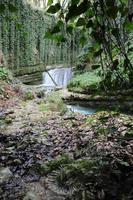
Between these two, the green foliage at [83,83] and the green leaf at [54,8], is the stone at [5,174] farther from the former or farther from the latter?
the green foliage at [83,83]

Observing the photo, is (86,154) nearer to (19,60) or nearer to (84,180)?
(84,180)

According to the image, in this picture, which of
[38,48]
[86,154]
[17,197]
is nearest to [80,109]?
[86,154]

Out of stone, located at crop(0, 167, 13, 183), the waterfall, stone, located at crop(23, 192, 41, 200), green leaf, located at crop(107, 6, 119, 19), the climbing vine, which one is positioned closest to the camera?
green leaf, located at crop(107, 6, 119, 19)

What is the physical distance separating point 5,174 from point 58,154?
83 cm

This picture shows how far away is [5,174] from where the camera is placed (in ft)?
12.7

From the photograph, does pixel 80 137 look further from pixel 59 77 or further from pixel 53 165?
pixel 59 77

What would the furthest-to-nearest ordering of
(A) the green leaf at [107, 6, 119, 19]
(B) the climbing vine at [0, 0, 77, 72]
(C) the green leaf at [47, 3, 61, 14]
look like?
(B) the climbing vine at [0, 0, 77, 72] → (A) the green leaf at [107, 6, 119, 19] → (C) the green leaf at [47, 3, 61, 14]

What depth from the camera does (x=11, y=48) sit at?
21.5 m

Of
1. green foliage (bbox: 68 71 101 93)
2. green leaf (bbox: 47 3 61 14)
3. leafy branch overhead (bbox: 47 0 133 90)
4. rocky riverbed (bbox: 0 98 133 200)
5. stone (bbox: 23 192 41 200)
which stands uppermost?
green leaf (bbox: 47 3 61 14)

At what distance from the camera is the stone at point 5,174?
376cm

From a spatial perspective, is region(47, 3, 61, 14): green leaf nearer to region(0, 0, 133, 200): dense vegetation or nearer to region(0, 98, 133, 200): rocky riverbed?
region(0, 0, 133, 200): dense vegetation

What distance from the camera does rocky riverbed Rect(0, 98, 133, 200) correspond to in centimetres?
343

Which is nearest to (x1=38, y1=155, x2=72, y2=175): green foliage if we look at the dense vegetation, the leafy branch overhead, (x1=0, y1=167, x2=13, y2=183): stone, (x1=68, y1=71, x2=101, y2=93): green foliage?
the dense vegetation

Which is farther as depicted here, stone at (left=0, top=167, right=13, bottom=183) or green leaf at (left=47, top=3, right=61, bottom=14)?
stone at (left=0, top=167, right=13, bottom=183)
